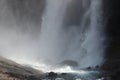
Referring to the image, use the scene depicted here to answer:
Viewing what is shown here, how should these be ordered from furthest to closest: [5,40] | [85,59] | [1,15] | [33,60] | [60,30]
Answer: [1,15], [5,40], [60,30], [33,60], [85,59]

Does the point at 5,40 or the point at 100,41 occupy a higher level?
the point at 5,40

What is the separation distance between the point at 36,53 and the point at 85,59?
28.8 m

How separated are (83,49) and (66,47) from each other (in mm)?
14841

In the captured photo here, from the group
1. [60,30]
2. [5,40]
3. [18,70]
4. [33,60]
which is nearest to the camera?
[18,70]

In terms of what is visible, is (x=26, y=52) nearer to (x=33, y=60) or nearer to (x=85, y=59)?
(x=33, y=60)

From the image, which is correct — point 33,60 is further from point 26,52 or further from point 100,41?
point 100,41

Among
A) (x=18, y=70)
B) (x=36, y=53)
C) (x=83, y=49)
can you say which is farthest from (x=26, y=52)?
(x=18, y=70)

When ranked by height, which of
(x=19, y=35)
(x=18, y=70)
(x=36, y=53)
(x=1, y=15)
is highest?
(x=1, y=15)

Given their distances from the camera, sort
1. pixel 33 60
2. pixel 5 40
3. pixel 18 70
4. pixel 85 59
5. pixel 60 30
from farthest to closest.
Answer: pixel 5 40 → pixel 60 30 → pixel 33 60 → pixel 85 59 → pixel 18 70

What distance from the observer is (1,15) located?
199 metres

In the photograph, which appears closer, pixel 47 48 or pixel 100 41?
pixel 100 41

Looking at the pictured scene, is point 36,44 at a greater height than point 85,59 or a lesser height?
greater

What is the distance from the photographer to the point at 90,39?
6186 inches

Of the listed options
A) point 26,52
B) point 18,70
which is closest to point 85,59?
point 26,52
